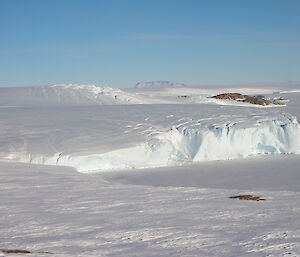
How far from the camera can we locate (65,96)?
72.3 ft

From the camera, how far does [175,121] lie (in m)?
13.6

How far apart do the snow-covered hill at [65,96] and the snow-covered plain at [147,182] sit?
4.39m

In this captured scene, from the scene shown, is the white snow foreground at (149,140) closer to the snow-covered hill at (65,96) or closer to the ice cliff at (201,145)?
the ice cliff at (201,145)

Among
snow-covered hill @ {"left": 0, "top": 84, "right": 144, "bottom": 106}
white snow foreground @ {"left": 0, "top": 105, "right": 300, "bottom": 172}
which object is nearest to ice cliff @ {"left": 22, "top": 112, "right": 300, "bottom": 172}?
white snow foreground @ {"left": 0, "top": 105, "right": 300, "bottom": 172}

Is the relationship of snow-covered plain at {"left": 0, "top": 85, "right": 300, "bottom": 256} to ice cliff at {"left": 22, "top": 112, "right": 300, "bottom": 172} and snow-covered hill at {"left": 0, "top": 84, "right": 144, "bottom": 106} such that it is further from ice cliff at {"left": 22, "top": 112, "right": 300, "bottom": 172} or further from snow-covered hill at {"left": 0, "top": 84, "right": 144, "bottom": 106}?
snow-covered hill at {"left": 0, "top": 84, "right": 144, "bottom": 106}

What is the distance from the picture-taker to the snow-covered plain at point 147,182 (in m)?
4.46

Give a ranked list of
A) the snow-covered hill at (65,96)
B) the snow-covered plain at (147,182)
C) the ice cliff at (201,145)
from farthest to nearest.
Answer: the snow-covered hill at (65,96) → the ice cliff at (201,145) → the snow-covered plain at (147,182)

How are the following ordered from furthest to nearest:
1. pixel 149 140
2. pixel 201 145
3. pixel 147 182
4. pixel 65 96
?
1. pixel 65 96
2. pixel 201 145
3. pixel 149 140
4. pixel 147 182

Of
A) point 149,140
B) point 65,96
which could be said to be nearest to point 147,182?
point 149,140

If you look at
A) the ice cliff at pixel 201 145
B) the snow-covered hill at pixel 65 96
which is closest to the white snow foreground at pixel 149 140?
the ice cliff at pixel 201 145

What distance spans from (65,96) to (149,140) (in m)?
11.1

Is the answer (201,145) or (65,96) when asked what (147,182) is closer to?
(201,145)

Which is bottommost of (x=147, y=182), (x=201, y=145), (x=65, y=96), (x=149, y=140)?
(x=147, y=182)

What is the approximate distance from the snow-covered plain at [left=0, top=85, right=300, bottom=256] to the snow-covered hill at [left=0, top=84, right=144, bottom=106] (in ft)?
14.4
